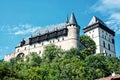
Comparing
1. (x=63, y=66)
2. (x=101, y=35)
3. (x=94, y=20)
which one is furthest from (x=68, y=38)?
(x=63, y=66)

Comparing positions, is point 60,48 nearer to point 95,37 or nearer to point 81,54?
point 81,54

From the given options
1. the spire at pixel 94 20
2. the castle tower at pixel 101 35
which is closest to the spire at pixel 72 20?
the castle tower at pixel 101 35

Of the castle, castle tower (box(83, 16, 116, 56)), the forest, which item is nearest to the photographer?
the forest

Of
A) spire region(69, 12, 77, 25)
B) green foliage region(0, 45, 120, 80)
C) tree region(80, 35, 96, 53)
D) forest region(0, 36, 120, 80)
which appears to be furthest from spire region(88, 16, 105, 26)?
green foliage region(0, 45, 120, 80)

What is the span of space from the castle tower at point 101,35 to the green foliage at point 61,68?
13.7m

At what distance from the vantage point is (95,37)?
388 ft

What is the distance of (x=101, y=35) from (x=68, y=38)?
1698 cm

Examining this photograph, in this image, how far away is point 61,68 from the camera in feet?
254

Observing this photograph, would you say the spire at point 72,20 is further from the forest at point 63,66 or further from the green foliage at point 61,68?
the green foliage at point 61,68

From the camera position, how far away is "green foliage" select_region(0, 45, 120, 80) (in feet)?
206

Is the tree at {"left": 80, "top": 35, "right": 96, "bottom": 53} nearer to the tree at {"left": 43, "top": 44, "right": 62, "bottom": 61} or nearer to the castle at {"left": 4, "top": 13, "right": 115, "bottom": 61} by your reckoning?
the castle at {"left": 4, "top": 13, "right": 115, "bottom": 61}

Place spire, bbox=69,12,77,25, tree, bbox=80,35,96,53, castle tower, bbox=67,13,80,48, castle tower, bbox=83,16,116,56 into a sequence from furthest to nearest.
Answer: castle tower, bbox=83,16,116,56 < tree, bbox=80,35,96,53 < spire, bbox=69,12,77,25 < castle tower, bbox=67,13,80,48

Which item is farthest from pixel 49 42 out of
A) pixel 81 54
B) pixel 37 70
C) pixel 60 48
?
pixel 37 70

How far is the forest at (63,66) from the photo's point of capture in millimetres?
65869
